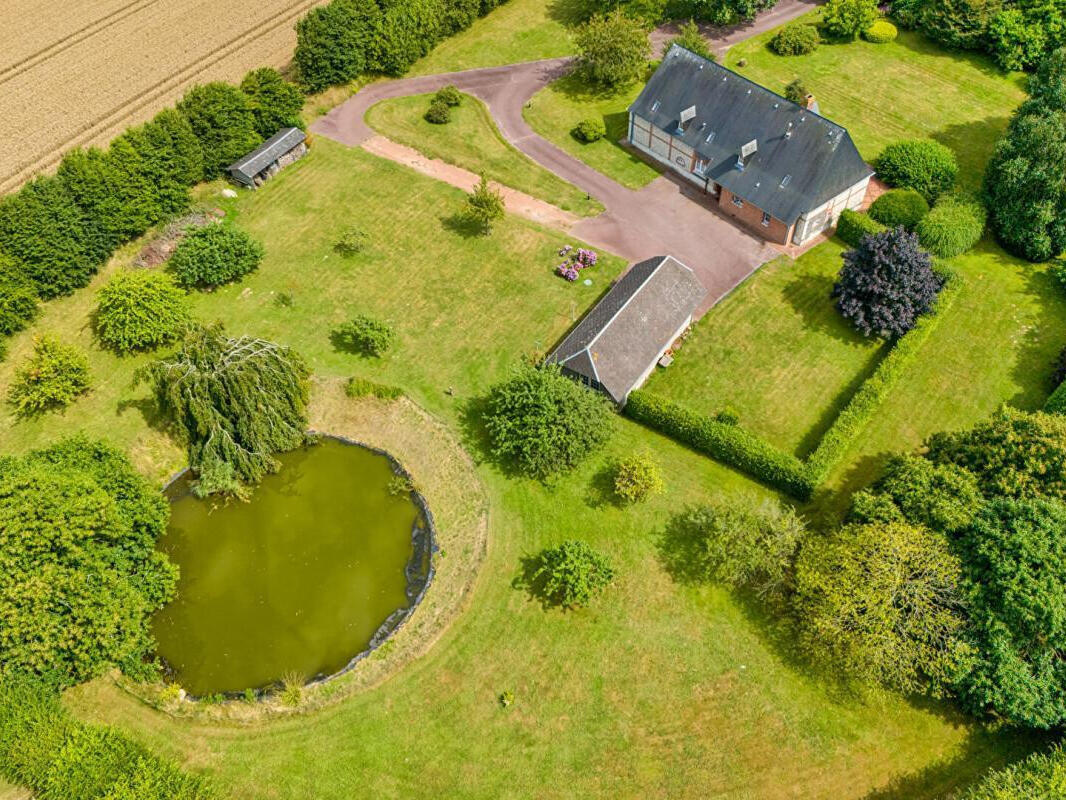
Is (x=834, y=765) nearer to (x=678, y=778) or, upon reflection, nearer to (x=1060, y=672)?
(x=678, y=778)

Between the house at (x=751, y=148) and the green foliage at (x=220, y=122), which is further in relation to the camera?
the green foliage at (x=220, y=122)

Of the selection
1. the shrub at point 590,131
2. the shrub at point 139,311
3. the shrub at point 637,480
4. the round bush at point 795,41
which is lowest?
the shrub at point 637,480

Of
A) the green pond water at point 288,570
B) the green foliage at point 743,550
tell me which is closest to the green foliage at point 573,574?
the green foliage at point 743,550

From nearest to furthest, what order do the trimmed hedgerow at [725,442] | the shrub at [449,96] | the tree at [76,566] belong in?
the tree at [76,566] < the trimmed hedgerow at [725,442] < the shrub at [449,96]

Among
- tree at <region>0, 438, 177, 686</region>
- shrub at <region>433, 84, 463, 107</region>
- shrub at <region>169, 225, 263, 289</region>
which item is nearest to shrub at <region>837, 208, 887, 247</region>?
shrub at <region>433, 84, 463, 107</region>

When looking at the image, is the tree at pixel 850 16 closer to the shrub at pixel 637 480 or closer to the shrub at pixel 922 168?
the shrub at pixel 922 168

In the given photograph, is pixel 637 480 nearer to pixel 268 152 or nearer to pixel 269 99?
pixel 268 152

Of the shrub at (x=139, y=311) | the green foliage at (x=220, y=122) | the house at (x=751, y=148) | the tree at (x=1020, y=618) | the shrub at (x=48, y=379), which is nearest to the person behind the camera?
the tree at (x=1020, y=618)
